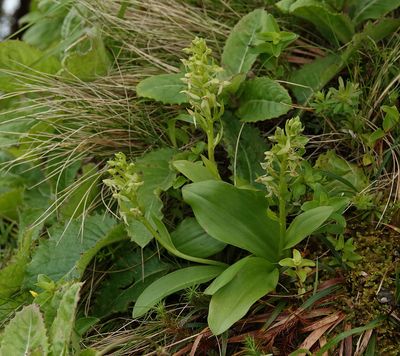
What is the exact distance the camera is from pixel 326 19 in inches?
86.1

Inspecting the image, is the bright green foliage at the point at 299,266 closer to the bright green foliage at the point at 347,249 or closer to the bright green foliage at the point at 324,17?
the bright green foliage at the point at 347,249

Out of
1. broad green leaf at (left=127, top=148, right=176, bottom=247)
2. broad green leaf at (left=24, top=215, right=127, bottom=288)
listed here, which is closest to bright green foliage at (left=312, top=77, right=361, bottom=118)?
broad green leaf at (left=127, top=148, right=176, bottom=247)

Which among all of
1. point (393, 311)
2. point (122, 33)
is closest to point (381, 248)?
point (393, 311)

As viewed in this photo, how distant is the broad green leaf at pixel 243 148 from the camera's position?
198cm

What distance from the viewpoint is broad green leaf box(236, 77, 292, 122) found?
2.00 m

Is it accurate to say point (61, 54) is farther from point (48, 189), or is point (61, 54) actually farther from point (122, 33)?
point (48, 189)

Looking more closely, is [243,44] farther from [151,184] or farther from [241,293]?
[241,293]

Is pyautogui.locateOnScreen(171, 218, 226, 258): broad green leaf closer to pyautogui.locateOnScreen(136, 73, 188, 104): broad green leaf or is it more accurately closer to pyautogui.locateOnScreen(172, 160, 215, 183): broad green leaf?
pyautogui.locateOnScreen(172, 160, 215, 183): broad green leaf

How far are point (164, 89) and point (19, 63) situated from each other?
1.97 feet

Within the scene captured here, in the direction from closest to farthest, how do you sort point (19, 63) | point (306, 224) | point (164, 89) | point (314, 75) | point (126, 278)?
point (306, 224), point (126, 278), point (164, 89), point (314, 75), point (19, 63)

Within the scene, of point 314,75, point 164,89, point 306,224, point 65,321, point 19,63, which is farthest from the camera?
point 19,63

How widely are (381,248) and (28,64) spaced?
1400mm

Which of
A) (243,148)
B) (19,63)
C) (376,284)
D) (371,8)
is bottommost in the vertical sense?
(376,284)

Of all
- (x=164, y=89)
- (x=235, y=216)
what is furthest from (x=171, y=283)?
(x=164, y=89)
